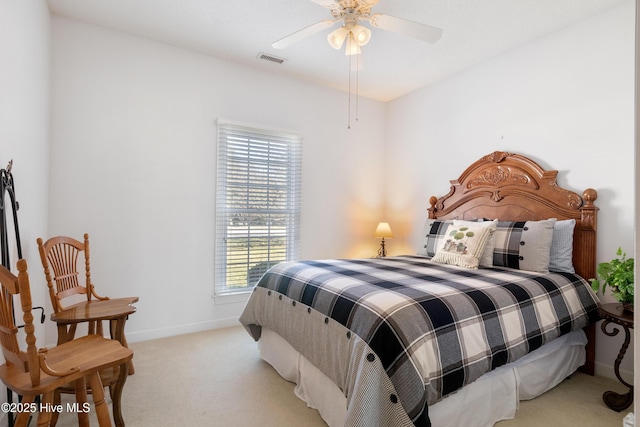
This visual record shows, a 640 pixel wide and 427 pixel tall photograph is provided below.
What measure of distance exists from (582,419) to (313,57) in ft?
11.8

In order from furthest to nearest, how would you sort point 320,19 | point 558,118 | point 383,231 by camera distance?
Result: point 383,231 → point 558,118 → point 320,19

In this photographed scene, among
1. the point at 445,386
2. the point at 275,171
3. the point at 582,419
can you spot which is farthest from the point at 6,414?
the point at 582,419

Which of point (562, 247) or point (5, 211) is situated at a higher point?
point (5, 211)

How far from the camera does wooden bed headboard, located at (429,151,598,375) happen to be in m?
2.53

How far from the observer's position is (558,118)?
9.18ft

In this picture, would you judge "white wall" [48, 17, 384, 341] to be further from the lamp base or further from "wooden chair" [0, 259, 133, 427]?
the lamp base

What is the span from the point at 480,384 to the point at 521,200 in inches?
73.2

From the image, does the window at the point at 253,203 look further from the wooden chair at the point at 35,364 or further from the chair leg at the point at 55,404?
the wooden chair at the point at 35,364

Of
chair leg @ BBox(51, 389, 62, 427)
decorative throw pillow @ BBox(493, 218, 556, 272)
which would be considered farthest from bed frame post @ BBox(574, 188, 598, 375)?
chair leg @ BBox(51, 389, 62, 427)

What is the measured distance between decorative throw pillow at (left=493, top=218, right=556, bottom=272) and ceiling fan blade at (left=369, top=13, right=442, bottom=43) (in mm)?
1648

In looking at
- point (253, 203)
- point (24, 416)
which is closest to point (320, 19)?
point (253, 203)

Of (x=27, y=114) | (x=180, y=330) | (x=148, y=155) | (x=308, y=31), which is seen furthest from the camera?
(x=180, y=330)

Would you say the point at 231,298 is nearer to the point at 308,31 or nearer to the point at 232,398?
the point at 232,398

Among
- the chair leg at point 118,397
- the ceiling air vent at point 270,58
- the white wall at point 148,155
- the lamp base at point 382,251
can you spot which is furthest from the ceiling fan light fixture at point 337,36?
the lamp base at point 382,251
